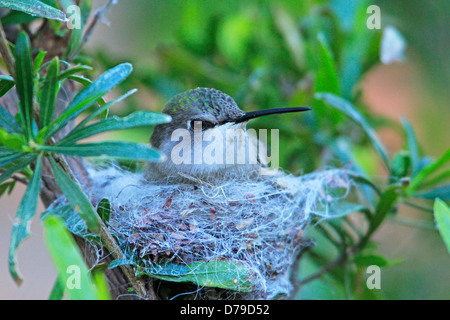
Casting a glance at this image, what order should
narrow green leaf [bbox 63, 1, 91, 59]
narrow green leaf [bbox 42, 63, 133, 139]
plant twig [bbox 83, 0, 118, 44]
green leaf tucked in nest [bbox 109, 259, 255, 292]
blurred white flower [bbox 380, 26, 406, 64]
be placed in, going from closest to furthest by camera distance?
narrow green leaf [bbox 42, 63, 133, 139] → green leaf tucked in nest [bbox 109, 259, 255, 292] → narrow green leaf [bbox 63, 1, 91, 59] → plant twig [bbox 83, 0, 118, 44] → blurred white flower [bbox 380, 26, 406, 64]

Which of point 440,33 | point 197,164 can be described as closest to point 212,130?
point 197,164

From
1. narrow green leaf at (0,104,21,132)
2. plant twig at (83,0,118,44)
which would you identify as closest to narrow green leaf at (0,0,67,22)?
narrow green leaf at (0,104,21,132)

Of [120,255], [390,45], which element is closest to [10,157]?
[120,255]

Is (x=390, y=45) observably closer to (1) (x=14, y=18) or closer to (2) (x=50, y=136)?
(1) (x=14, y=18)

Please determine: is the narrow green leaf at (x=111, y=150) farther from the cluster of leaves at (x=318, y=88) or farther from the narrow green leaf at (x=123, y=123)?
the cluster of leaves at (x=318, y=88)

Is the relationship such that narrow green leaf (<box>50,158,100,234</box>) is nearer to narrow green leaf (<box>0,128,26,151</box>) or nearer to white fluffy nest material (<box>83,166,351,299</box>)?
narrow green leaf (<box>0,128,26,151</box>)

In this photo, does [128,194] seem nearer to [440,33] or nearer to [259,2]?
[259,2]

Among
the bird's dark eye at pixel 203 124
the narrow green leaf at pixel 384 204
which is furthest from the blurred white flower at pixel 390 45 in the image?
the bird's dark eye at pixel 203 124
